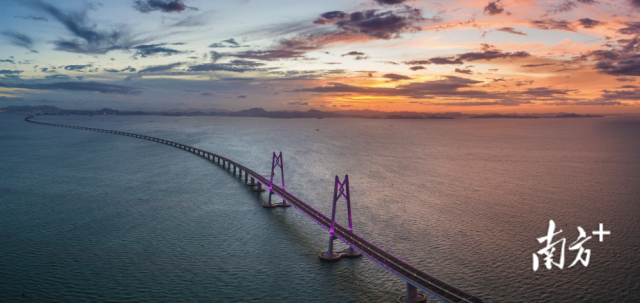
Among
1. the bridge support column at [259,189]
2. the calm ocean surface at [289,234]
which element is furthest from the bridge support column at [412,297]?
the bridge support column at [259,189]

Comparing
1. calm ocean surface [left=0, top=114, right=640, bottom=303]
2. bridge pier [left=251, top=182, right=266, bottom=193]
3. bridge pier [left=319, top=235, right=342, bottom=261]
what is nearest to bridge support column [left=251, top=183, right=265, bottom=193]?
bridge pier [left=251, top=182, right=266, bottom=193]

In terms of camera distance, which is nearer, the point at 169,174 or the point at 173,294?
the point at 173,294

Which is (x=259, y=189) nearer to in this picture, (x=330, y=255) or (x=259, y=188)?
(x=259, y=188)

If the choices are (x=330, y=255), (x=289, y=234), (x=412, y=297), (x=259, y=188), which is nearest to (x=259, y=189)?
(x=259, y=188)

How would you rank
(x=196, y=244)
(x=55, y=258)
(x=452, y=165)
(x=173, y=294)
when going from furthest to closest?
(x=452, y=165), (x=196, y=244), (x=55, y=258), (x=173, y=294)

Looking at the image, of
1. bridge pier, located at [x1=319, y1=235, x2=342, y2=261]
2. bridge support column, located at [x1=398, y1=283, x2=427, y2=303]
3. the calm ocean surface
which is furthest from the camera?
bridge pier, located at [x1=319, y1=235, x2=342, y2=261]

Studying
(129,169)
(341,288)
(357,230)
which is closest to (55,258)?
(341,288)

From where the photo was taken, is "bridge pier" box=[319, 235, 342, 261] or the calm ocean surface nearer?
the calm ocean surface

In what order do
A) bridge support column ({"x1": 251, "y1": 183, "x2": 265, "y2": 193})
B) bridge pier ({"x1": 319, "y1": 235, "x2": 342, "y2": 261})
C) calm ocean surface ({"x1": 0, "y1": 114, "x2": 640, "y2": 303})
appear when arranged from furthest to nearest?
bridge support column ({"x1": 251, "y1": 183, "x2": 265, "y2": 193}), bridge pier ({"x1": 319, "y1": 235, "x2": 342, "y2": 261}), calm ocean surface ({"x1": 0, "y1": 114, "x2": 640, "y2": 303})

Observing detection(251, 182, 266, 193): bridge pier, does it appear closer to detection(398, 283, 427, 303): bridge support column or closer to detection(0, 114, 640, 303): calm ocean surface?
detection(0, 114, 640, 303): calm ocean surface

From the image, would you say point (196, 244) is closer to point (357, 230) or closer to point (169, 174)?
point (357, 230)

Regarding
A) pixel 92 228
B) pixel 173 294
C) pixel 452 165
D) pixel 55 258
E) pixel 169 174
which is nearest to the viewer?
pixel 173 294
